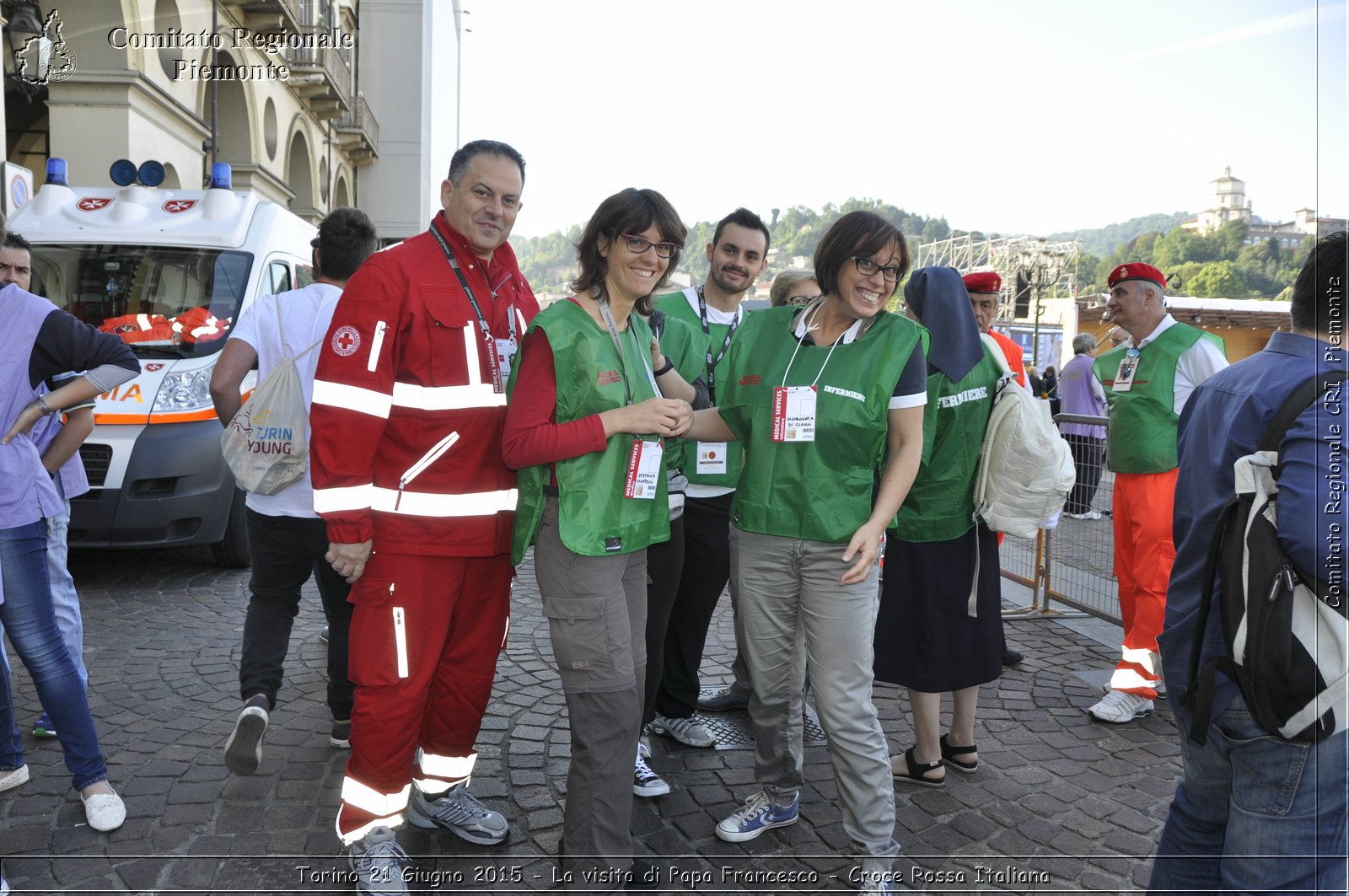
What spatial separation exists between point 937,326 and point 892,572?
3.13ft

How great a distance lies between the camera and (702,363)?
3.81 metres

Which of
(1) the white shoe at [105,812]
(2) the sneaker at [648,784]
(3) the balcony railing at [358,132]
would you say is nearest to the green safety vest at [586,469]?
(2) the sneaker at [648,784]

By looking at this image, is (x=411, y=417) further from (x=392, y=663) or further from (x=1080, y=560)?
(x=1080, y=560)

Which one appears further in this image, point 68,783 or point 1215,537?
point 68,783

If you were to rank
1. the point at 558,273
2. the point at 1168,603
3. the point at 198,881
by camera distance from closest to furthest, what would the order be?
the point at 1168,603 < the point at 198,881 < the point at 558,273

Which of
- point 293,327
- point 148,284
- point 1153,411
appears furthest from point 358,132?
point 1153,411

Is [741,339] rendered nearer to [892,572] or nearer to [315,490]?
[892,572]

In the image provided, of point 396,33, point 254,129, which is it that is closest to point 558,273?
point 254,129

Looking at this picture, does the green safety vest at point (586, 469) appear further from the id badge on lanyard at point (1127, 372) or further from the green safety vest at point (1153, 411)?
the id badge on lanyard at point (1127, 372)

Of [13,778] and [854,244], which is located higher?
[854,244]

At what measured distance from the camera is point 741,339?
3.15 metres

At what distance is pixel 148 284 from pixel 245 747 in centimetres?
485

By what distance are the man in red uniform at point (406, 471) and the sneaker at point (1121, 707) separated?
3.12m

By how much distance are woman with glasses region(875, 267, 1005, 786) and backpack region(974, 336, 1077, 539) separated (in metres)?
0.05
